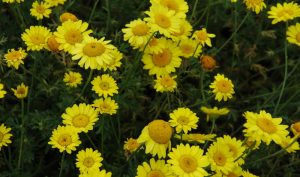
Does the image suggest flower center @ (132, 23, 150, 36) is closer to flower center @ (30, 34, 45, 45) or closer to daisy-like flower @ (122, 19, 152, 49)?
daisy-like flower @ (122, 19, 152, 49)

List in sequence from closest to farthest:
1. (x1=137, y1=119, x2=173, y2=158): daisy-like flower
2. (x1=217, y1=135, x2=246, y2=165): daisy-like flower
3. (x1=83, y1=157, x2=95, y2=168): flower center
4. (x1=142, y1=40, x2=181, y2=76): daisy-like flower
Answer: (x1=137, y1=119, x2=173, y2=158): daisy-like flower → (x1=83, y1=157, x2=95, y2=168): flower center → (x1=217, y1=135, x2=246, y2=165): daisy-like flower → (x1=142, y1=40, x2=181, y2=76): daisy-like flower

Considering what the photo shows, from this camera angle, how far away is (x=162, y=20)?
109 inches

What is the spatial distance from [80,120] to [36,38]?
645mm

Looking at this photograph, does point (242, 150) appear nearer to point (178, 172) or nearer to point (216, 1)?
point (178, 172)

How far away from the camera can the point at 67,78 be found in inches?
118

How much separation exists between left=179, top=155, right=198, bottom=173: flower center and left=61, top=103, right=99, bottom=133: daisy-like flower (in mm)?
552

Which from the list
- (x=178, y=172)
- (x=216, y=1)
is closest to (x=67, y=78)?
(x=178, y=172)

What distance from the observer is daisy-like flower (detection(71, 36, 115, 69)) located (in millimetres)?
2551

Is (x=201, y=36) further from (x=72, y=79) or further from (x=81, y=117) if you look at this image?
(x=81, y=117)

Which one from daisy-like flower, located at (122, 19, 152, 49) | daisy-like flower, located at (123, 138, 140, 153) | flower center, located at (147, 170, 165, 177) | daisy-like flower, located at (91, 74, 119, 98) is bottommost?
flower center, located at (147, 170, 165, 177)

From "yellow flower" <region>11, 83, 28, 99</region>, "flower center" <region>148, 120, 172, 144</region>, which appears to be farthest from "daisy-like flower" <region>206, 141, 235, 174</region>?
"yellow flower" <region>11, 83, 28, 99</region>

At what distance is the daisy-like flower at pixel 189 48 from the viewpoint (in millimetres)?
3203

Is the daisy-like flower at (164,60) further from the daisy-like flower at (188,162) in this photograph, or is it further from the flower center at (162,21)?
the daisy-like flower at (188,162)

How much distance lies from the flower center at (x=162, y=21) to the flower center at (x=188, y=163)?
804mm
